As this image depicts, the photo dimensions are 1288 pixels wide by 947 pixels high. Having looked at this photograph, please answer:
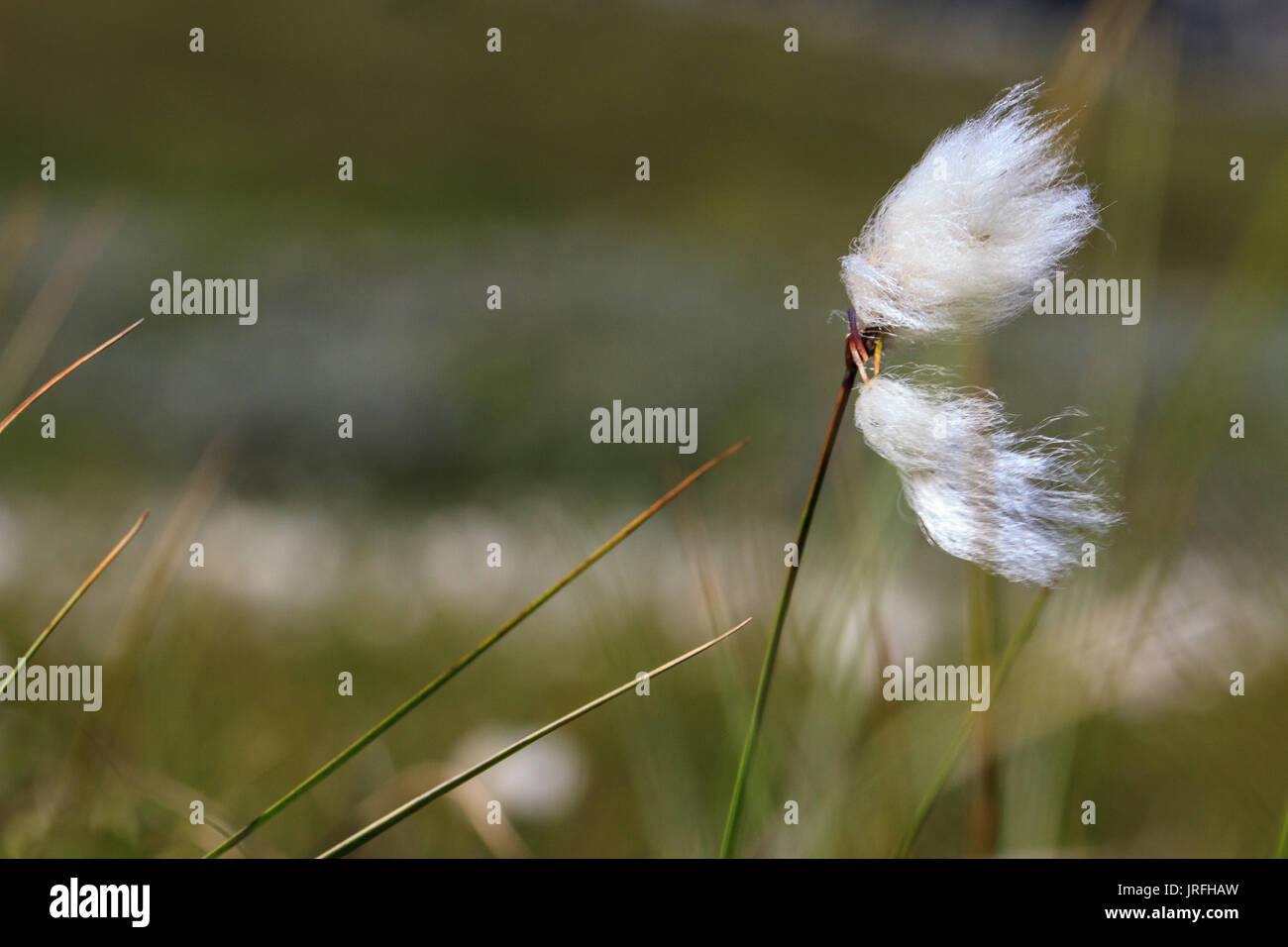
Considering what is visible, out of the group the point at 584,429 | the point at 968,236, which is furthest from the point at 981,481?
the point at 584,429

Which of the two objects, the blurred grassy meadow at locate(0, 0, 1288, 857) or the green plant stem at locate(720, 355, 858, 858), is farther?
the blurred grassy meadow at locate(0, 0, 1288, 857)

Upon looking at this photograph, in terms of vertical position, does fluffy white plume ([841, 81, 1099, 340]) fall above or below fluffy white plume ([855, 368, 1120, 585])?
above

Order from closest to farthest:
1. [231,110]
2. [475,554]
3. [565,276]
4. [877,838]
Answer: [877,838], [475,554], [565,276], [231,110]

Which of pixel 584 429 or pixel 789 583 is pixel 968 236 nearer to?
pixel 789 583

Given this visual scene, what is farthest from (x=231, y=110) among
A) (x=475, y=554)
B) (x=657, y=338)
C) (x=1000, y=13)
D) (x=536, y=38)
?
(x=1000, y=13)

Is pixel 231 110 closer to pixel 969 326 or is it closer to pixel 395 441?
pixel 395 441
